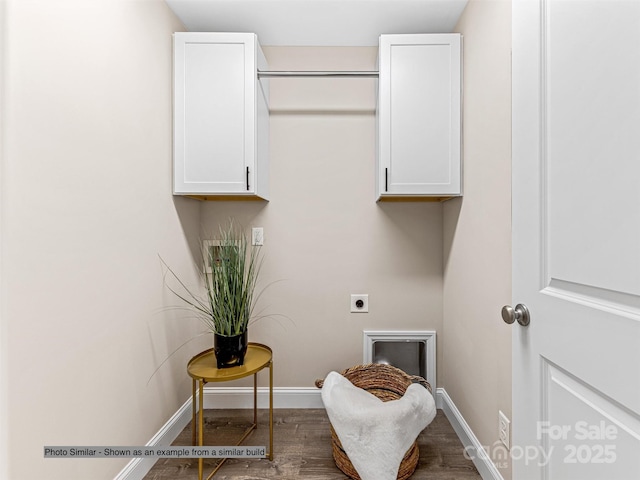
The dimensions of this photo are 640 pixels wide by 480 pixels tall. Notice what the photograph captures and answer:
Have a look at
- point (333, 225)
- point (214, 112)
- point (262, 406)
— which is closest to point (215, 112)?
point (214, 112)

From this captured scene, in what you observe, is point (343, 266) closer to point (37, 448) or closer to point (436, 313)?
point (436, 313)

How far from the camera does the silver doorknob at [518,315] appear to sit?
0.93 metres

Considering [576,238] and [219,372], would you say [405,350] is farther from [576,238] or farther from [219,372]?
[576,238]

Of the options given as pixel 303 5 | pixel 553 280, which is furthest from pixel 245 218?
pixel 553 280

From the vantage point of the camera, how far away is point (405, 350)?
2.12 metres

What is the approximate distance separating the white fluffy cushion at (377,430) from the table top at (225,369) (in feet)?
1.32

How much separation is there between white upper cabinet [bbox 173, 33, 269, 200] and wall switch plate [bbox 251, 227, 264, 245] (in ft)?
1.19

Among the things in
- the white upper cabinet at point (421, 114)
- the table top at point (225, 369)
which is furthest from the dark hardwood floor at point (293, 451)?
the white upper cabinet at point (421, 114)

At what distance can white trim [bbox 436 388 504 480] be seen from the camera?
1.40 metres

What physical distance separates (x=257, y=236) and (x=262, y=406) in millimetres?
1061

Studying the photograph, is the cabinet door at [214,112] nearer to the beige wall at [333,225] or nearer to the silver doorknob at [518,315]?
the beige wall at [333,225]

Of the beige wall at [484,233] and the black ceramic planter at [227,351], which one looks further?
the black ceramic planter at [227,351]

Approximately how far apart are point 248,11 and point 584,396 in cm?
211

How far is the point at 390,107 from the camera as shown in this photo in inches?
69.6
